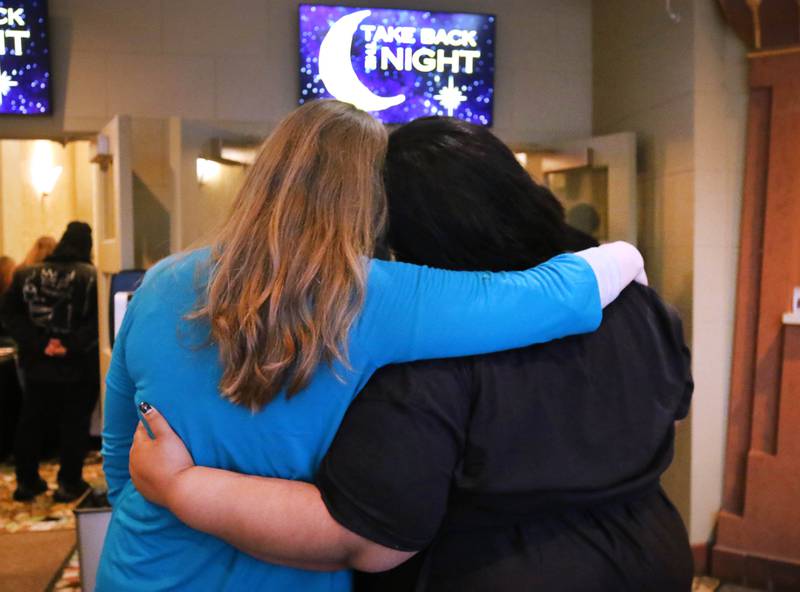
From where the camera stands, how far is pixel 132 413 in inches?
44.8

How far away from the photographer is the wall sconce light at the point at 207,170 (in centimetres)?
342

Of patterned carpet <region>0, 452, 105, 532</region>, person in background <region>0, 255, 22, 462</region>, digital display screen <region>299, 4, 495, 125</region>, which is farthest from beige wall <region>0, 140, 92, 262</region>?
digital display screen <region>299, 4, 495, 125</region>

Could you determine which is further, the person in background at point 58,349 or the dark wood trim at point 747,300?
the person in background at point 58,349

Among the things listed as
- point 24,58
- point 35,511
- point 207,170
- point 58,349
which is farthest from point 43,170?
point 207,170

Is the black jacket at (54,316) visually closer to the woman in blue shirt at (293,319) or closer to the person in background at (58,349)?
the person in background at (58,349)

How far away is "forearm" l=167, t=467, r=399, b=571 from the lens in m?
0.96

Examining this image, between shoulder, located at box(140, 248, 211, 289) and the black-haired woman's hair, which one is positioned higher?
the black-haired woman's hair

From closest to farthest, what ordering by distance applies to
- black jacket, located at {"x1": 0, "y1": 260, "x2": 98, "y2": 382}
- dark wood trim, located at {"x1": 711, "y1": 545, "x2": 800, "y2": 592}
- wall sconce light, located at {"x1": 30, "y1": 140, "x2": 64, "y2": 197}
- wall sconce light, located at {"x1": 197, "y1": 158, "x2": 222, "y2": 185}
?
dark wood trim, located at {"x1": 711, "y1": 545, "x2": 800, "y2": 592}, wall sconce light, located at {"x1": 197, "y1": 158, "x2": 222, "y2": 185}, black jacket, located at {"x1": 0, "y1": 260, "x2": 98, "y2": 382}, wall sconce light, located at {"x1": 30, "y1": 140, "x2": 64, "y2": 197}

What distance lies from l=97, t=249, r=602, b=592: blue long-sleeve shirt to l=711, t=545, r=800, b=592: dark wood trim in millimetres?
2572

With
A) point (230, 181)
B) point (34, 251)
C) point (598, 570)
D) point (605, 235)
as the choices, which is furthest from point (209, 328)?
point (34, 251)

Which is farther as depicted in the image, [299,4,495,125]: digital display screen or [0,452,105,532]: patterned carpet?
[0,452,105,532]: patterned carpet

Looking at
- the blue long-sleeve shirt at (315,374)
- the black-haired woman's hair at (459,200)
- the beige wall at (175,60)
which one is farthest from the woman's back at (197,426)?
the beige wall at (175,60)

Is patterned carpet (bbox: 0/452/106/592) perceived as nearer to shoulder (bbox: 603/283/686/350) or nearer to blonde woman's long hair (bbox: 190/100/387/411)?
blonde woman's long hair (bbox: 190/100/387/411)

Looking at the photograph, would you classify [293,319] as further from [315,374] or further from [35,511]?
[35,511]
